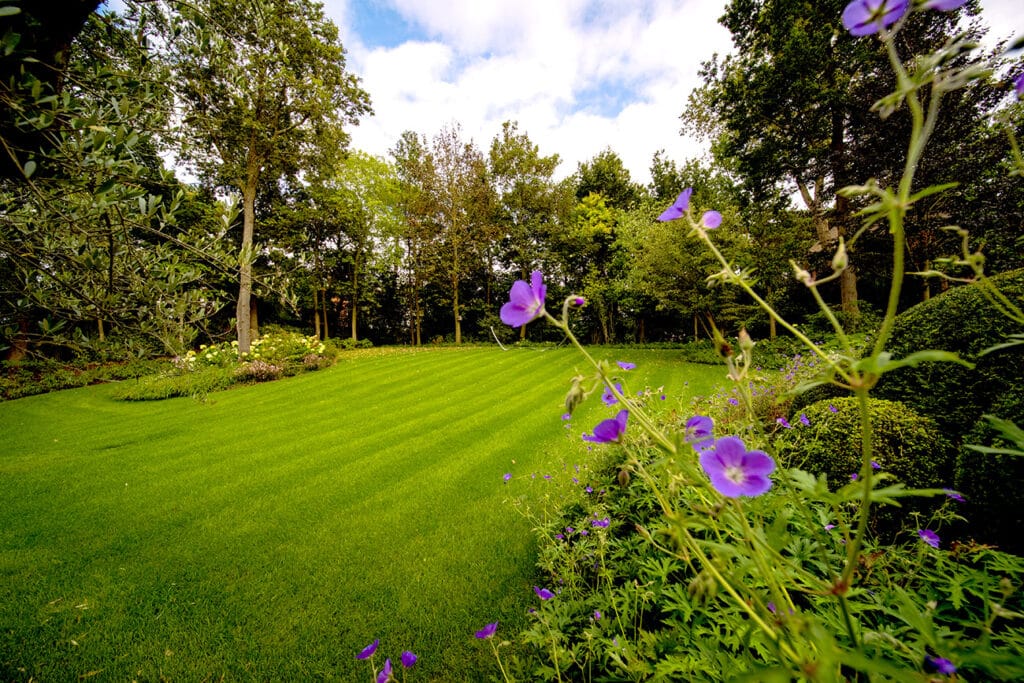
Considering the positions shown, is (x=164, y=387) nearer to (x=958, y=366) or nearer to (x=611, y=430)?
(x=611, y=430)

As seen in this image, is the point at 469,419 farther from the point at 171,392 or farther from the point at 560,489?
the point at 171,392

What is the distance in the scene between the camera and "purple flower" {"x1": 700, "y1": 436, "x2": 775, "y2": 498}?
2.62 ft

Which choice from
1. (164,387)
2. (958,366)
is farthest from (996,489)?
(164,387)

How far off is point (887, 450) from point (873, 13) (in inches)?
118

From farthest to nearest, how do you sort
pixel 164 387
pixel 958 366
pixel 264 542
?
1. pixel 164 387
2. pixel 264 542
3. pixel 958 366

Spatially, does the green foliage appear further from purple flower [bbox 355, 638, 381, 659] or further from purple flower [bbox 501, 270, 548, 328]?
purple flower [bbox 355, 638, 381, 659]

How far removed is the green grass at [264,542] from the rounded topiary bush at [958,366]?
332 cm

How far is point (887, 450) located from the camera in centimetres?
273

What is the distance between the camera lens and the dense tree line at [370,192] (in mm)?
2266

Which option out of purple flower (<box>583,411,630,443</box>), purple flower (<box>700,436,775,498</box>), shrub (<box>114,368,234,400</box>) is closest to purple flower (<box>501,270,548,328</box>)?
purple flower (<box>583,411,630,443</box>)

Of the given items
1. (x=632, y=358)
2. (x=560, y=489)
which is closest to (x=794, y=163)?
(x=632, y=358)

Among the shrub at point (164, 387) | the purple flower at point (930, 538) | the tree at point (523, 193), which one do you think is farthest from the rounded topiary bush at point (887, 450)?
the tree at point (523, 193)

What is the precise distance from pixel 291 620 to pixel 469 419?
4.65 metres

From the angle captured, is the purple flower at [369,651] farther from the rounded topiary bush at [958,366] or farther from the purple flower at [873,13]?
the rounded topiary bush at [958,366]
